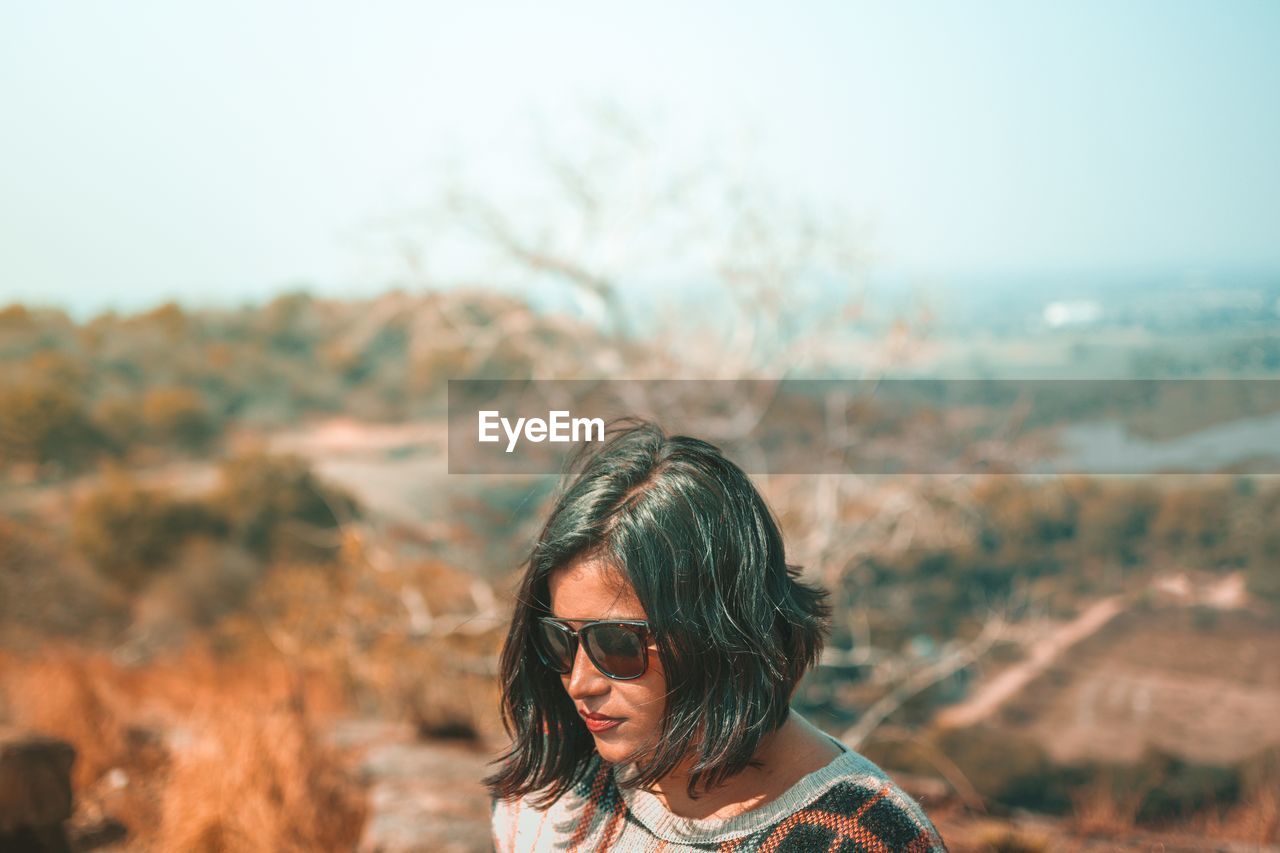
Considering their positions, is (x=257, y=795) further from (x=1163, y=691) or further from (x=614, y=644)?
(x=1163, y=691)

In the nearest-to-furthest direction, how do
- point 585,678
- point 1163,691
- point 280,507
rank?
point 585,678 → point 1163,691 → point 280,507

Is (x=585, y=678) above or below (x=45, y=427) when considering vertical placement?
above

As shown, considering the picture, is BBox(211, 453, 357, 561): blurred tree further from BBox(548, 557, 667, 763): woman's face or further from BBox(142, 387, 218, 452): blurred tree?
BBox(548, 557, 667, 763): woman's face

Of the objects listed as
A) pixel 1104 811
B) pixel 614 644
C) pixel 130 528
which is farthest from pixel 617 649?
pixel 130 528

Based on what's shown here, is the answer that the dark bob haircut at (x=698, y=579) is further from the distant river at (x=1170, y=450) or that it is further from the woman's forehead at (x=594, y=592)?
the distant river at (x=1170, y=450)

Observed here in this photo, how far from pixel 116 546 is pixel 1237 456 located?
7.53 metres

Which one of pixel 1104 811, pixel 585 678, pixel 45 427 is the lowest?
pixel 1104 811

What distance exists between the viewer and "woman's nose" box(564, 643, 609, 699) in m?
1.12

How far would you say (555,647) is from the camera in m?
1.17

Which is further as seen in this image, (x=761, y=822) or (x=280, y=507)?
(x=280, y=507)

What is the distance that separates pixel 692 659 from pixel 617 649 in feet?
0.25

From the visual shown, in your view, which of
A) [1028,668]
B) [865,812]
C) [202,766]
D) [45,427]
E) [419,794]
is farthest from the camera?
[45,427]

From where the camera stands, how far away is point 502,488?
8070 millimetres

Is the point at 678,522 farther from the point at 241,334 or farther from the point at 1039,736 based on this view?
the point at 241,334
